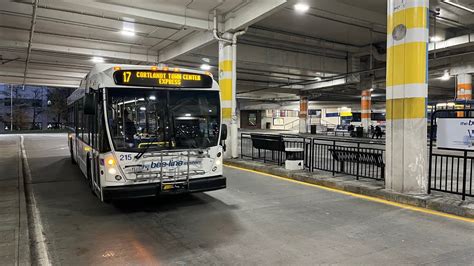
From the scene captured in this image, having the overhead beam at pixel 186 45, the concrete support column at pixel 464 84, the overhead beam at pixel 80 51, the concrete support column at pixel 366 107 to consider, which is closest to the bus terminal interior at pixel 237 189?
the overhead beam at pixel 186 45

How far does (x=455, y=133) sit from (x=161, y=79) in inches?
250

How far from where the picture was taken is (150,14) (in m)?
13.8

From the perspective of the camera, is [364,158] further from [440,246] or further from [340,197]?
[440,246]

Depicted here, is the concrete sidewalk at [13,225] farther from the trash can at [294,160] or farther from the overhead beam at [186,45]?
the overhead beam at [186,45]

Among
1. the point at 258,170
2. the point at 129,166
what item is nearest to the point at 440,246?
the point at 129,166

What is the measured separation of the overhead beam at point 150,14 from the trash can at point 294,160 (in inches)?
276

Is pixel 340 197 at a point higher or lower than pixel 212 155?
lower

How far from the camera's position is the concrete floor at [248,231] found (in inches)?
183

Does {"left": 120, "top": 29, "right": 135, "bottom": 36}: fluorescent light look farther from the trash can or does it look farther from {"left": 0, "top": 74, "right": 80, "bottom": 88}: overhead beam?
{"left": 0, "top": 74, "right": 80, "bottom": 88}: overhead beam

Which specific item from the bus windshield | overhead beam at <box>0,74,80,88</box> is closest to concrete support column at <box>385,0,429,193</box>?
the bus windshield

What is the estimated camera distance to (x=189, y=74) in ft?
24.5

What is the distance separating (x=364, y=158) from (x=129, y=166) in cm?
655

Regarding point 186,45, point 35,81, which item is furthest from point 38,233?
point 35,81

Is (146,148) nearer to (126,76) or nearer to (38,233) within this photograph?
(126,76)
